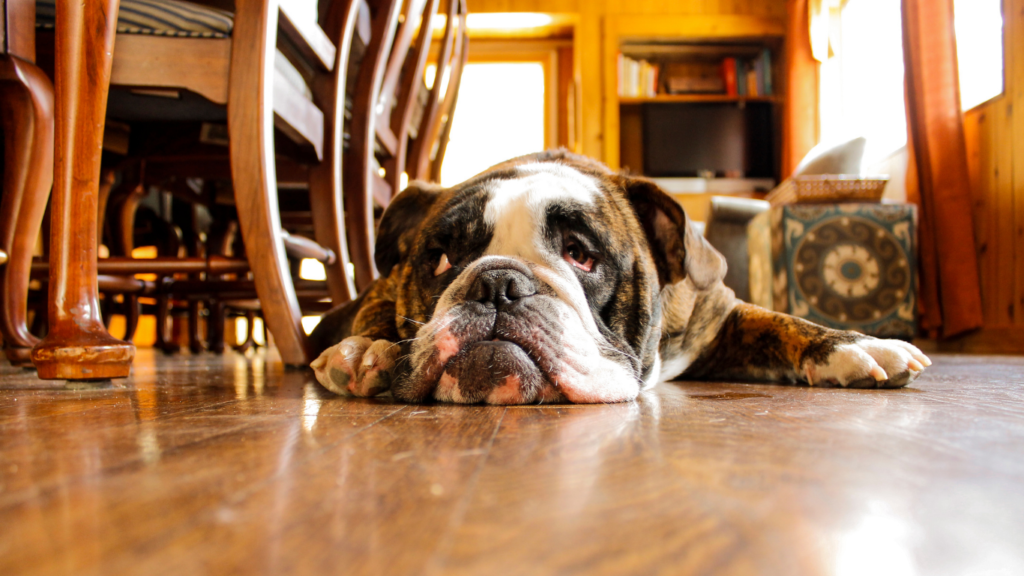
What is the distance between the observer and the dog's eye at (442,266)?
139 cm

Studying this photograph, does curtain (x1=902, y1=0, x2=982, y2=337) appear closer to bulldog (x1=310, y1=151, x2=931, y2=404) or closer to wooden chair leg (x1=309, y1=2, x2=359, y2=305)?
A: bulldog (x1=310, y1=151, x2=931, y2=404)

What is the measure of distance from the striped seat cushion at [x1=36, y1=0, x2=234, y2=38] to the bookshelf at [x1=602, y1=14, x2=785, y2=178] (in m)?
5.14

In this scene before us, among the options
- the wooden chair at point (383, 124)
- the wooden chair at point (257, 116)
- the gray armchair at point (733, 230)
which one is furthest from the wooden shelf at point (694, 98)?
the wooden chair at point (257, 116)

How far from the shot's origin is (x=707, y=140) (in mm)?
6535

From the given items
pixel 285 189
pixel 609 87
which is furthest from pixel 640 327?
pixel 609 87

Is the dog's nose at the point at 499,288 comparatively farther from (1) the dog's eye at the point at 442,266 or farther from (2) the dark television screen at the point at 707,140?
(2) the dark television screen at the point at 707,140

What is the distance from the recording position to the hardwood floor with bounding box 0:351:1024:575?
0.37m

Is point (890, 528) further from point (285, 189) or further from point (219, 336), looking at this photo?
point (219, 336)

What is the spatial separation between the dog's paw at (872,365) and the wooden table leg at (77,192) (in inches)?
55.7

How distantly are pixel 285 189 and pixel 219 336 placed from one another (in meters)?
1.40

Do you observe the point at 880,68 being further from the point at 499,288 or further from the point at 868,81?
the point at 499,288

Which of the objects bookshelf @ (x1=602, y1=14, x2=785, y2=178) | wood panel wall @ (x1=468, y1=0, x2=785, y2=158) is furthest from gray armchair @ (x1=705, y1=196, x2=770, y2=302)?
wood panel wall @ (x1=468, y1=0, x2=785, y2=158)

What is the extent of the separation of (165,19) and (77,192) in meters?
0.50

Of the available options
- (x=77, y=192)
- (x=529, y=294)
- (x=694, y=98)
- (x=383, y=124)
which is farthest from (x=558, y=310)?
(x=694, y=98)
